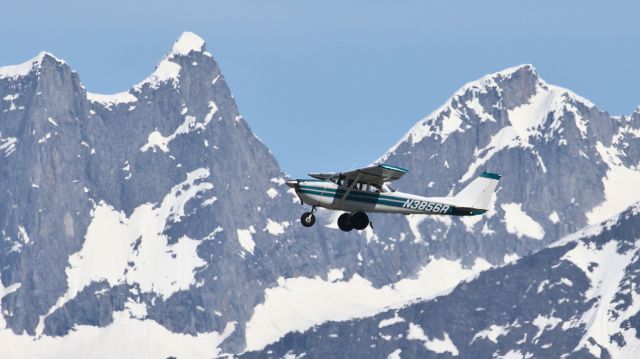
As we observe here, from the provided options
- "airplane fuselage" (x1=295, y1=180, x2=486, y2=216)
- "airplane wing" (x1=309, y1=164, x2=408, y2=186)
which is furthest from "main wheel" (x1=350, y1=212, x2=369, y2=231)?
"airplane wing" (x1=309, y1=164, x2=408, y2=186)

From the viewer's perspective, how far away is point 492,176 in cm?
19088

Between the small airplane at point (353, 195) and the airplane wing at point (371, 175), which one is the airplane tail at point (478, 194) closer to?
the small airplane at point (353, 195)

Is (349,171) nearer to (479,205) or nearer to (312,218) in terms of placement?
(312,218)

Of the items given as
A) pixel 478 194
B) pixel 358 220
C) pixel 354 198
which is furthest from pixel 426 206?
pixel 354 198

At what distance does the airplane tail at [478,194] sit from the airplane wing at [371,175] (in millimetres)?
12637

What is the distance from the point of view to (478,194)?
188 m

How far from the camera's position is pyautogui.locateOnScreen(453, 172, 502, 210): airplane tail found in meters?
186

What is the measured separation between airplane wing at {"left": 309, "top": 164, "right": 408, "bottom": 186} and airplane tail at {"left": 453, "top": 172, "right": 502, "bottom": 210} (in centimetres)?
1264

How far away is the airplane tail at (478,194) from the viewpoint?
186 meters

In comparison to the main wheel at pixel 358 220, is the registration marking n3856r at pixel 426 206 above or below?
above

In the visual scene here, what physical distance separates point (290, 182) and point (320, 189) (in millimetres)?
2851

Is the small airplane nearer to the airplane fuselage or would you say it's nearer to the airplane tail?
the airplane fuselage

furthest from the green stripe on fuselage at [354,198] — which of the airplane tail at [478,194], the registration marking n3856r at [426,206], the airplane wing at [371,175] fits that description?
the airplane tail at [478,194]

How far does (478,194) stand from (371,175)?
1657cm
